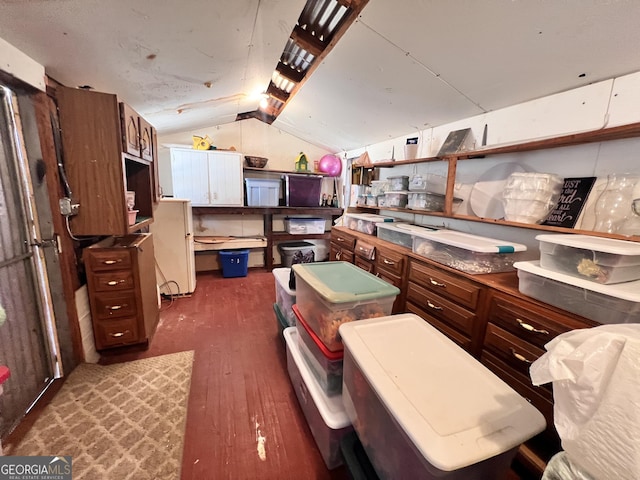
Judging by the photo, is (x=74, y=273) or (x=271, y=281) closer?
(x=74, y=273)

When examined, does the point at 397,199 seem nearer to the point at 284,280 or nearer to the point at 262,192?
the point at 284,280

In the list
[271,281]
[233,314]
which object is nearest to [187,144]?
[271,281]

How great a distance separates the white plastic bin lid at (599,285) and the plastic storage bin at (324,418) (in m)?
1.08

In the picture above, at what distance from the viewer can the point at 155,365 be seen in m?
1.81

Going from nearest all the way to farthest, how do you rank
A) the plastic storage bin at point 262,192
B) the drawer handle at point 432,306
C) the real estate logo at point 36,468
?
1. the real estate logo at point 36,468
2. the drawer handle at point 432,306
3. the plastic storage bin at point 262,192

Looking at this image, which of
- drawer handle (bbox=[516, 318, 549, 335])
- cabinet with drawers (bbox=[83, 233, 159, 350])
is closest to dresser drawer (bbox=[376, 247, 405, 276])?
drawer handle (bbox=[516, 318, 549, 335])

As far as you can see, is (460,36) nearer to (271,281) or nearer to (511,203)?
(511,203)

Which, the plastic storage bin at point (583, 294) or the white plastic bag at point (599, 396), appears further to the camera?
the plastic storage bin at point (583, 294)

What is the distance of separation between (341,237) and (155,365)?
206cm

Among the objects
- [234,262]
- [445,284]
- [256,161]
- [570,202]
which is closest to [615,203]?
[570,202]

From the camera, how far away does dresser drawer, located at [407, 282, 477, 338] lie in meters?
1.44

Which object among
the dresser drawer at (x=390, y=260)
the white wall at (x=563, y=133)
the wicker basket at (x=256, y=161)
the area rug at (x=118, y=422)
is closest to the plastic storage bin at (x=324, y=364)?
the area rug at (x=118, y=422)

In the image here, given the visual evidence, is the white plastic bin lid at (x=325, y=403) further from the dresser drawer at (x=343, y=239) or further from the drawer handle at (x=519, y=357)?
the dresser drawer at (x=343, y=239)

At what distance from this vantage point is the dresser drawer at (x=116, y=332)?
5.87ft
